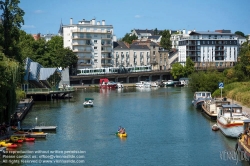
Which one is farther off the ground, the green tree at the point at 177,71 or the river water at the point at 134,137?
the green tree at the point at 177,71

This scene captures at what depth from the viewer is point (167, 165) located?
36281mm

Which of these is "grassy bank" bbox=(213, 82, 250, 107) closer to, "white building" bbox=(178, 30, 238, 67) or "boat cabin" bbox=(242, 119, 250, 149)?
"boat cabin" bbox=(242, 119, 250, 149)

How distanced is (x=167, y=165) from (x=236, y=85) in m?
43.9

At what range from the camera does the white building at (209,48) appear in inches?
5610

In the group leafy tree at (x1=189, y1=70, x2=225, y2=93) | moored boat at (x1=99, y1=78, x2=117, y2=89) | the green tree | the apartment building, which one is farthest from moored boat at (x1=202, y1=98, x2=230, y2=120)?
the apartment building

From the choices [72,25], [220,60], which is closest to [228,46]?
[220,60]

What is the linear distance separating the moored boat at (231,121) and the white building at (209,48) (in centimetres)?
9174

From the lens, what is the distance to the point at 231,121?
44156 millimetres

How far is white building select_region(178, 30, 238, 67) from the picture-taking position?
142m

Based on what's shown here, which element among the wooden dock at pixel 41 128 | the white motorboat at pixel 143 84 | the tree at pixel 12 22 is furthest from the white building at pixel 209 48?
the wooden dock at pixel 41 128

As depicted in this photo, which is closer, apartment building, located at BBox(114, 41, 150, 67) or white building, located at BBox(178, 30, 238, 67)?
apartment building, located at BBox(114, 41, 150, 67)

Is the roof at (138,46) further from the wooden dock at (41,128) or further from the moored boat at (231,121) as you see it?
the wooden dock at (41,128)

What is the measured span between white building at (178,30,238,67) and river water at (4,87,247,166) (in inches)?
2837

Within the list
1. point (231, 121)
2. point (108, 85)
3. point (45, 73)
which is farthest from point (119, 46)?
point (231, 121)
